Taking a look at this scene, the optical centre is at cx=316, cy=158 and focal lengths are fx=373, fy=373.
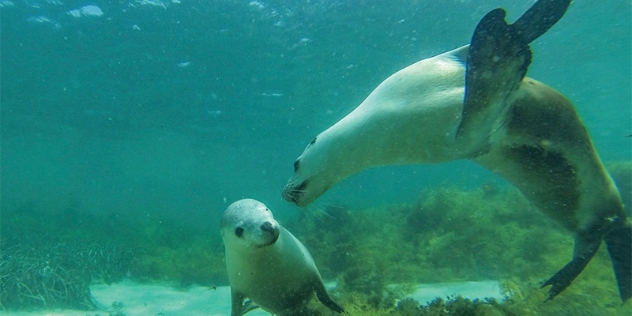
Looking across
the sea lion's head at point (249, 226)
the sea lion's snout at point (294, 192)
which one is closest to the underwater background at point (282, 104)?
the sea lion's head at point (249, 226)

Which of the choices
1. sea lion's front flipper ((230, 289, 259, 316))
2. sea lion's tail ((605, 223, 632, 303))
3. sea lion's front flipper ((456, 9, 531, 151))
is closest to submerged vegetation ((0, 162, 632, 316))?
sea lion's tail ((605, 223, 632, 303))

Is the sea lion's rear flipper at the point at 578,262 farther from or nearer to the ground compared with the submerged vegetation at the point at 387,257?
farther from the ground

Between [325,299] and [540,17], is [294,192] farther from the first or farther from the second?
[540,17]

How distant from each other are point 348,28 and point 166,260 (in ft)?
32.5

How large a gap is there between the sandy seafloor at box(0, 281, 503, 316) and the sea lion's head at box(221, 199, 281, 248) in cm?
277

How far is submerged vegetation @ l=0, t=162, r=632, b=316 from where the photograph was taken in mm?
4967

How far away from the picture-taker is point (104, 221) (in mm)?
17625

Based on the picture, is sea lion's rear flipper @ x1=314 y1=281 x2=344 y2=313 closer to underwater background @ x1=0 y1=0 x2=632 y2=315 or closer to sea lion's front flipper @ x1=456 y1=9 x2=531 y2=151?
underwater background @ x1=0 y1=0 x2=632 y2=315

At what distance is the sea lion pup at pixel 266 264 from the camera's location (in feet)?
10.4

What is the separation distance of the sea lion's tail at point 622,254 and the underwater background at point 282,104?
579 mm

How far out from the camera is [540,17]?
2246 mm

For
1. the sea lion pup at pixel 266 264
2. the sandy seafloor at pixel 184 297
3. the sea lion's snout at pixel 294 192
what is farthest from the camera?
the sandy seafloor at pixel 184 297

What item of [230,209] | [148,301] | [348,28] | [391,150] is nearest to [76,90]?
[348,28]

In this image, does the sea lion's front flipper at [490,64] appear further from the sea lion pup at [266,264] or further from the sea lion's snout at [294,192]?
the sea lion pup at [266,264]
